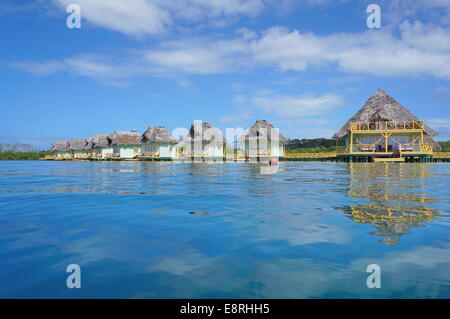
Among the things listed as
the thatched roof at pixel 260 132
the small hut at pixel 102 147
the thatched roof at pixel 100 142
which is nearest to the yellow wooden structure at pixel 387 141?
the thatched roof at pixel 260 132

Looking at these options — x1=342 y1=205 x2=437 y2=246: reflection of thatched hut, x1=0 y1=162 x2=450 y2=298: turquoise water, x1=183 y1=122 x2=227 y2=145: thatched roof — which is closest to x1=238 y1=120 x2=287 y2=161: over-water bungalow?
x1=183 y1=122 x2=227 y2=145: thatched roof

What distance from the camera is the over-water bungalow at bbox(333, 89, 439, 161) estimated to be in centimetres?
3397

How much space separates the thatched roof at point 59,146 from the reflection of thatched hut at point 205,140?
33836mm

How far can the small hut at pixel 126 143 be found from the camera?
52938mm

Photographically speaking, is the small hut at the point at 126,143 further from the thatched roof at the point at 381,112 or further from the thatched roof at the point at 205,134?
the thatched roof at the point at 381,112

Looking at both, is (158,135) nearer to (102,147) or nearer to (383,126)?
(102,147)

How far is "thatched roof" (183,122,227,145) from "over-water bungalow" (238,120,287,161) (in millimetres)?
3024

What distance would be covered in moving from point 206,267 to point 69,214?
3.85 meters

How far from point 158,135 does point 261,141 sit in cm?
1492

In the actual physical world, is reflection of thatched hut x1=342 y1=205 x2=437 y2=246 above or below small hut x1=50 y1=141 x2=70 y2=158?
below

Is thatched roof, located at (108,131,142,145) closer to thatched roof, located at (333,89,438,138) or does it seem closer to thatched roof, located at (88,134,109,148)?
thatched roof, located at (88,134,109,148)

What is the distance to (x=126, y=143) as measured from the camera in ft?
176
